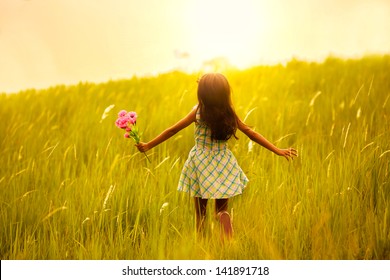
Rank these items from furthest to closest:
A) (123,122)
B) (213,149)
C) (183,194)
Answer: (183,194) → (213,149) → (123,122)

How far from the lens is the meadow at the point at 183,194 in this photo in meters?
2.16

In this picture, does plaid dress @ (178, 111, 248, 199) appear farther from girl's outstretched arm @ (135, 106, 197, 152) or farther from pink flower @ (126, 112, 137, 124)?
pink flower @ (126, 112, 137, 124)

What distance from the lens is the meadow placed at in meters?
2.16

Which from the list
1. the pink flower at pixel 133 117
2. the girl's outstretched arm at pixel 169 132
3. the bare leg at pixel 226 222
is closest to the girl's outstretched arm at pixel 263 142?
the girl's outstretched arm at pixel 169 132

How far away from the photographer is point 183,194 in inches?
102

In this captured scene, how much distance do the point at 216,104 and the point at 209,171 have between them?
36 centimetres

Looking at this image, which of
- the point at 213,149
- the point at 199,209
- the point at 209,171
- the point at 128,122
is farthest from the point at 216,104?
the point at 199,209

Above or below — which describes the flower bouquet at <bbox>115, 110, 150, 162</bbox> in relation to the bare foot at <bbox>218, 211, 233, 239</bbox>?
above

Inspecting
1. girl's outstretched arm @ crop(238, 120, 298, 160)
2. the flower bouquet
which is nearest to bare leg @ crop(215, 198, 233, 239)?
girl's outstretched arm @ crop(238, 120, 298, 160)

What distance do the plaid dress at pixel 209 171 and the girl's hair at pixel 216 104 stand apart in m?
0.07

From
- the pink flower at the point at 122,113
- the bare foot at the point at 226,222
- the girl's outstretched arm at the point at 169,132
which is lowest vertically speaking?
the bare foot at the point at 226,222

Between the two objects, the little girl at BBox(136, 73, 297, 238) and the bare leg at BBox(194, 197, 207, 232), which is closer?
the little girl at BBox(136, 73, 297, 238)

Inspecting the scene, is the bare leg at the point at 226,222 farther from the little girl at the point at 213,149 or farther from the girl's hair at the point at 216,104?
the girl's hair at the point at 216,104

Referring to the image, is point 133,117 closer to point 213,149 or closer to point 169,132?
point 169,132
